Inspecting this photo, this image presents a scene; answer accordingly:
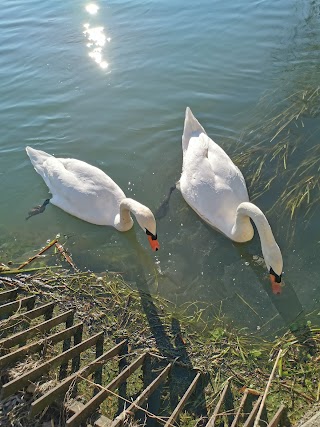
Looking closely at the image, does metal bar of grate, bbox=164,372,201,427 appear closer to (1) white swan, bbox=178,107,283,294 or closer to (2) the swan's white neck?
(1) white swan, bbox=178,107,283,294

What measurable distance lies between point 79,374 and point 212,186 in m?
3.96

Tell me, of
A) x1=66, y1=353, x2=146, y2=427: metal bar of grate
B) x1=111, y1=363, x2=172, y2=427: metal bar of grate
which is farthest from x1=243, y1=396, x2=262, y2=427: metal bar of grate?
x1=66, y1=353, x2=146, y2=427: metal bar of grate

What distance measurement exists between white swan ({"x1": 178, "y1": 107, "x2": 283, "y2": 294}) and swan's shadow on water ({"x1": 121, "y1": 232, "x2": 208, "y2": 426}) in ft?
5.38

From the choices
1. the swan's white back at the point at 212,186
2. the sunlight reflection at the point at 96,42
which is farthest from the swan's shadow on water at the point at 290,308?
the sunlight reflection at the point at 96,42

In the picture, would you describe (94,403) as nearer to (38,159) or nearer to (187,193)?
(187,193)

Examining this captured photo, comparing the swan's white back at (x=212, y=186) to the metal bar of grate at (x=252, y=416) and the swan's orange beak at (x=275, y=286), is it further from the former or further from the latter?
the metal bar of grate at (x=252, y=416)

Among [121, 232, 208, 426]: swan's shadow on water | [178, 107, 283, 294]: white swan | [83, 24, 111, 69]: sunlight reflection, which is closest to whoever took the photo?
[121, 232, 208, 426]: swan's shadow on water

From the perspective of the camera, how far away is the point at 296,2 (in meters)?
14.7

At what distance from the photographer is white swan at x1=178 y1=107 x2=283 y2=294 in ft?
23.4

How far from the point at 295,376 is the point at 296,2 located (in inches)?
523

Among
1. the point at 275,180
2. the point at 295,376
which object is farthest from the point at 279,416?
the point at 275,180

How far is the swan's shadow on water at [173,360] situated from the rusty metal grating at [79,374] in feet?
0.12

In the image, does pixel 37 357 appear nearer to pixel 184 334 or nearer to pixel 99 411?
pixel 99 411

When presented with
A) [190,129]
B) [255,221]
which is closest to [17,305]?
[255,221]
